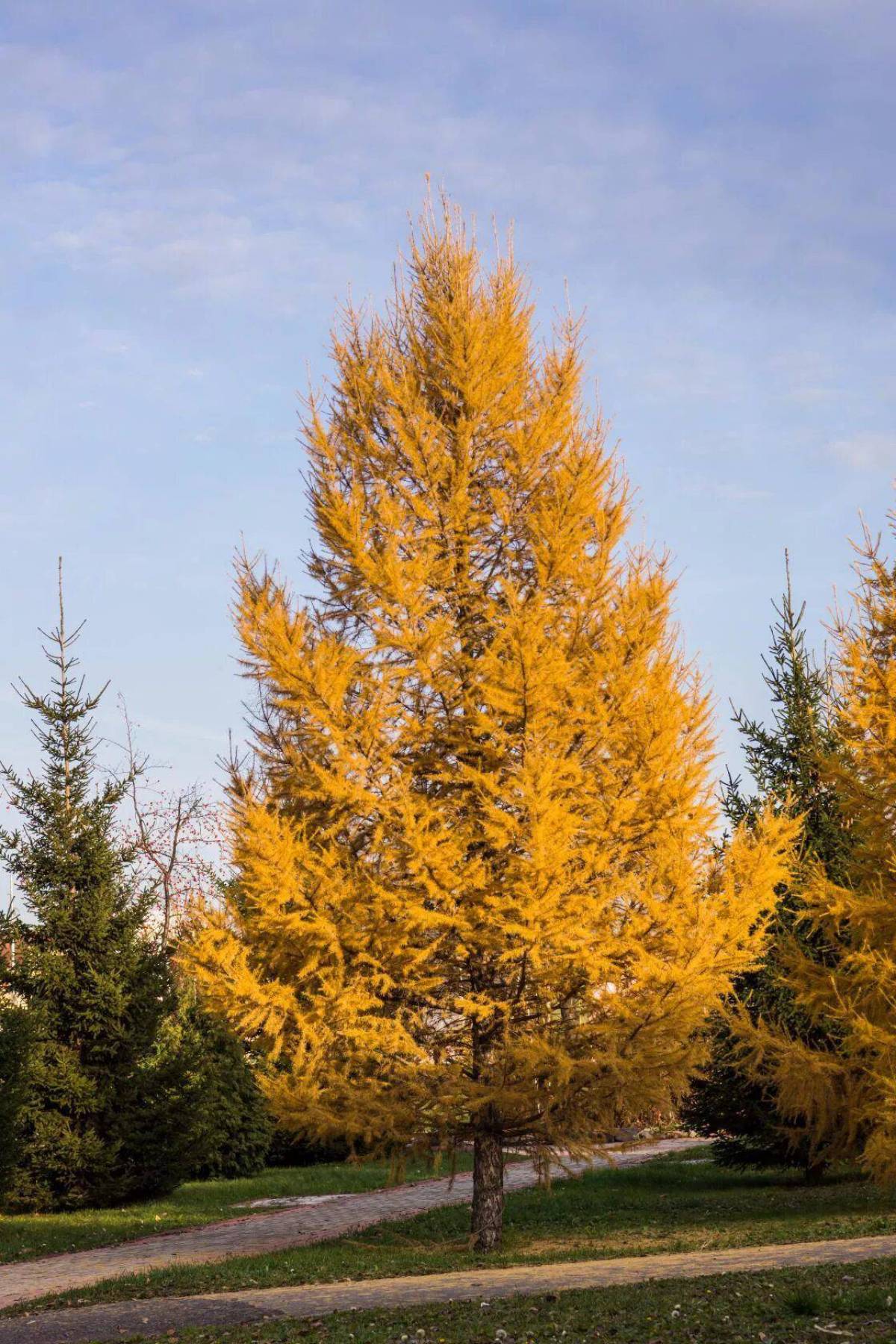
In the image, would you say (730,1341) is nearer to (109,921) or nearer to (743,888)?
(743,888)

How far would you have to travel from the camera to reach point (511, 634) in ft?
36.2

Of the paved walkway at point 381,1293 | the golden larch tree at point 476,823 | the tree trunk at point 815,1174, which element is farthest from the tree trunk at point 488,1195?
the tree trunk at point 815,1174

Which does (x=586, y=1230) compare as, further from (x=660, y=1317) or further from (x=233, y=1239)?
(x=660, y=1317)

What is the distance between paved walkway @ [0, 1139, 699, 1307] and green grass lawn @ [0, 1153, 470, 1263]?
483mm

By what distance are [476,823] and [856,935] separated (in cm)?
545

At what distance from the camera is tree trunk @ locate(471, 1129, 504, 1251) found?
1190cm

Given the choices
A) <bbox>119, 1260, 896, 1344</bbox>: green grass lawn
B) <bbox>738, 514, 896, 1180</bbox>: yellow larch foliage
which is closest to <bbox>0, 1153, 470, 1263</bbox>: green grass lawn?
<bbox>738, 514, 896, 1180</bbox>: yellow larch foliage

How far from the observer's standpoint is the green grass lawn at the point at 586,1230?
10375 millimetres

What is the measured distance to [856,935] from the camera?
14.2 meters

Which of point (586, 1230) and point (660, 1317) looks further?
point (586, 1230)

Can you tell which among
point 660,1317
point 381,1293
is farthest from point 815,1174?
point 660,1317

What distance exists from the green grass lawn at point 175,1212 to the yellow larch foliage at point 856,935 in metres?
5.44

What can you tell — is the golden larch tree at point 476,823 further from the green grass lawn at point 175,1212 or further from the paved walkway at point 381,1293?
the green grass lawn at point 175,1212

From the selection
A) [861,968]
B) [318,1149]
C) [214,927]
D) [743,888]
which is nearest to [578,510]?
[743,888]
